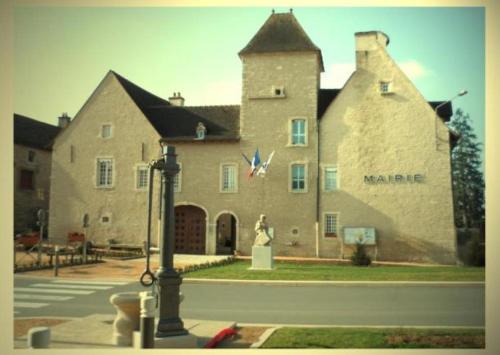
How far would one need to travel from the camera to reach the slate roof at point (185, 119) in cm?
1633

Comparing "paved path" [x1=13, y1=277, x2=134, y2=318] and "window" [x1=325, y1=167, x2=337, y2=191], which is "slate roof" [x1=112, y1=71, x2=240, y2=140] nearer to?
"window" [x1=325, y1=167, x2=337, y2=191]

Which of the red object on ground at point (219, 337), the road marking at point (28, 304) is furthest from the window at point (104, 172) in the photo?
the red object on ground at point (219, 337)

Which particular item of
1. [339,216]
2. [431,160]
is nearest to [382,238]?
[339,216]

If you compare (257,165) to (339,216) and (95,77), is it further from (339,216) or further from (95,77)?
(95,77)

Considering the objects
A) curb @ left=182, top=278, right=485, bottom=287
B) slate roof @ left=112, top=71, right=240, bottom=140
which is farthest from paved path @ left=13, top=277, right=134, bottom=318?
slate roof @ left=112, top=71, right=240, bottom=140

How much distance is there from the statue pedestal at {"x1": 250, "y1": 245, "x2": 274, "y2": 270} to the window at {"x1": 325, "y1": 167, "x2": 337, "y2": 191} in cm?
314

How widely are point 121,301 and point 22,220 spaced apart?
6.44 metres

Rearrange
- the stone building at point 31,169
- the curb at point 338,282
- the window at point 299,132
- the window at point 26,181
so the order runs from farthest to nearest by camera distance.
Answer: the window at point 299,132
the window at point 26,181
the stone building at point 31,169
the curb at point 338,282

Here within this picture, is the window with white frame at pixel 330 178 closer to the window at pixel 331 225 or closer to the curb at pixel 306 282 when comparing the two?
the window at pixel 331 225

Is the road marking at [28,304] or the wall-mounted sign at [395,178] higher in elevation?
the wall-mounted sign at [395,178]

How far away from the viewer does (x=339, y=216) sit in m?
14.9

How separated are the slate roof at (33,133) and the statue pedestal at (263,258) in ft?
18.4

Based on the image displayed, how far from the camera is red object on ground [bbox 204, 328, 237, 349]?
646 centimetres

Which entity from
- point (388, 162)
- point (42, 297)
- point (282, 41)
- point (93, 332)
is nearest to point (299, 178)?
point (388, 162)
